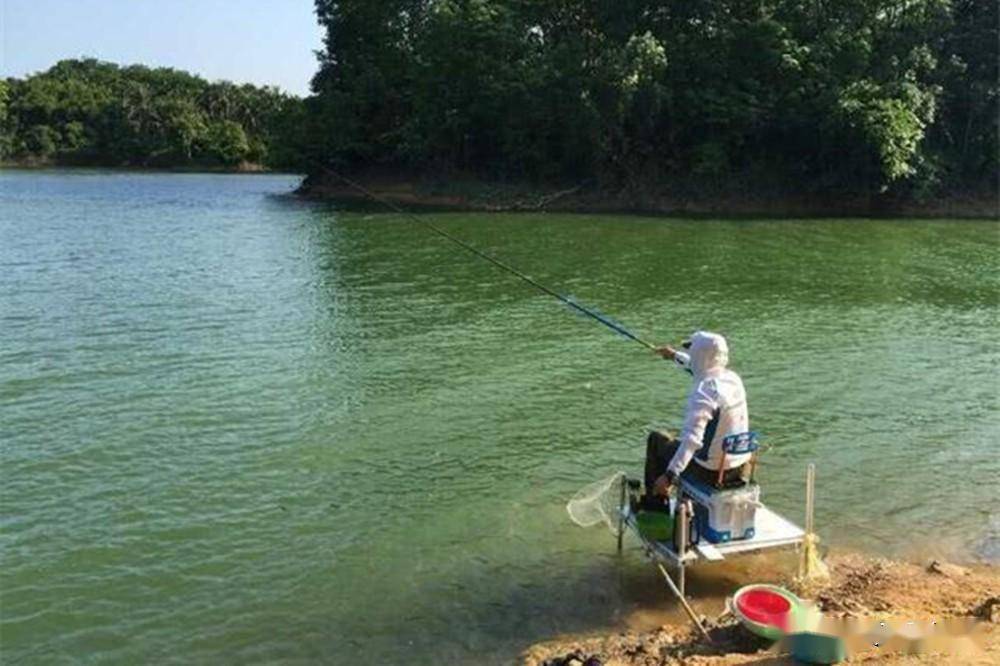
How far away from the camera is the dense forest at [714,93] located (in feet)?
159

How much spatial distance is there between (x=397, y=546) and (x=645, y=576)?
258 cm

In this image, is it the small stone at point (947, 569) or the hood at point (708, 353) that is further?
the small stone at point (947, 569)

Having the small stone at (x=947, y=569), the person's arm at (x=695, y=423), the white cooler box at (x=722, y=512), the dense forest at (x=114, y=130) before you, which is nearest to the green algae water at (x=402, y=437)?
the small stone at (x=947, y=569)

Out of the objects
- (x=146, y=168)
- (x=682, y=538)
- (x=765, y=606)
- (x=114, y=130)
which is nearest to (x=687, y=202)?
(x=682, y=538)

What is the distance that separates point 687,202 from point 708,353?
44.9m

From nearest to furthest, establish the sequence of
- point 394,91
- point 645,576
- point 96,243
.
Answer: point 645,576 < point 96,243 < point 394,91

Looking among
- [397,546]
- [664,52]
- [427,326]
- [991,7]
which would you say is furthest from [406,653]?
[991,7]

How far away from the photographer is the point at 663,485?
27.4ft

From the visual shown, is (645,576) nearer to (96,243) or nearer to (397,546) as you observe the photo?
(397,546)

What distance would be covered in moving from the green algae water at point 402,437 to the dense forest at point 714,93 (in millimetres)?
22464

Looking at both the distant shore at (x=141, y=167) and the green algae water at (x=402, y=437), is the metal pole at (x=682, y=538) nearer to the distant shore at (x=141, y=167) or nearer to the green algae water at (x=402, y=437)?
the green algae water at (x=402, y=437)

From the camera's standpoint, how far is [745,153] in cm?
5334

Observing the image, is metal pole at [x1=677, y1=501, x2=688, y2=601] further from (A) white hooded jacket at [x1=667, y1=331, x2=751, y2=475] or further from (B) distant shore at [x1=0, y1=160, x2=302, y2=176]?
(B) distant shore at [x1=0, y1=160, x2=302, y2=176]

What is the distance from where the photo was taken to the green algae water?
858 cm
